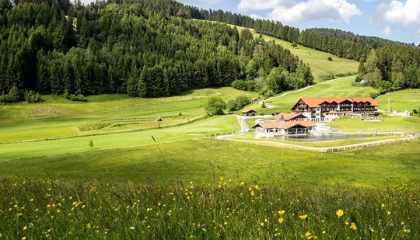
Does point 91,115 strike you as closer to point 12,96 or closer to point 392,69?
point 12,96

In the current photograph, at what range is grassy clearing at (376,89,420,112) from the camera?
14462 cm

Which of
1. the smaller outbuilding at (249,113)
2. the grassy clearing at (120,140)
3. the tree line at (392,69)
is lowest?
the grassy clearing at (120,140)

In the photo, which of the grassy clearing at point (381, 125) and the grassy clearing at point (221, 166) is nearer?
the grassy clearing at point (221, 166)

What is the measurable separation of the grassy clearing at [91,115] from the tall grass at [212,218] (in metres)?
94.8

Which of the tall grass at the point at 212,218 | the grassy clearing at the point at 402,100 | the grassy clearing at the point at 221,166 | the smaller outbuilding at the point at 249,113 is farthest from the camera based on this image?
the smaller outbuilding at the point at 249,113

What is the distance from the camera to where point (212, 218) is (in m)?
6.21

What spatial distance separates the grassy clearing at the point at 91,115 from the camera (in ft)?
363

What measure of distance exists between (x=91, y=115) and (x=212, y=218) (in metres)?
151

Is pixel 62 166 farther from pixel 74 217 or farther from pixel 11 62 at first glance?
pixel 11 62

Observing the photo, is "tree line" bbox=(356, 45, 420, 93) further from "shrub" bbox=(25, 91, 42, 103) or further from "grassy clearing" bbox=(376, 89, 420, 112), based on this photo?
"shrub" bbox=(25, 91, 42, 103)

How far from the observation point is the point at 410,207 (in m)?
7.44

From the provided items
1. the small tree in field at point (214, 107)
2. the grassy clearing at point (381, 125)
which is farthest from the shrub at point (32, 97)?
the grassy clearing at point (381, 125)

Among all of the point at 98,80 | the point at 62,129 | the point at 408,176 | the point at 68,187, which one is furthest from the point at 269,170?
the point at 98,80

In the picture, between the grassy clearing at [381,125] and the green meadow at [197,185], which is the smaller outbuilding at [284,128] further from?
the green meadow at [197,185]
